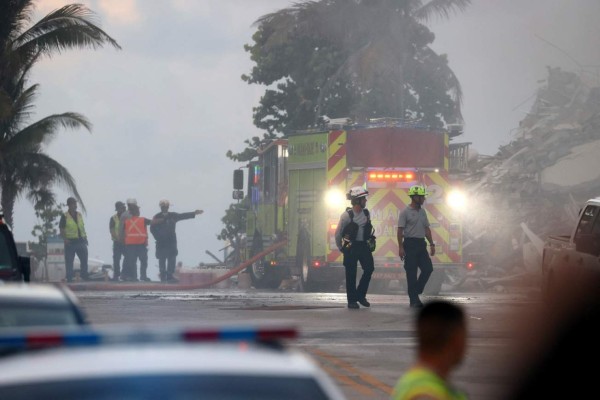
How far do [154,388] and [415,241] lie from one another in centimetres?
1718

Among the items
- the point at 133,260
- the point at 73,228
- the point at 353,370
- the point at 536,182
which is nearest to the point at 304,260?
the point at 73,228

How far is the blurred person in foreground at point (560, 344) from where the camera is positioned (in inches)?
463

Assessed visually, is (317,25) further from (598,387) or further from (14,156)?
(598,387)

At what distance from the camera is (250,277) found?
35312 millimetres

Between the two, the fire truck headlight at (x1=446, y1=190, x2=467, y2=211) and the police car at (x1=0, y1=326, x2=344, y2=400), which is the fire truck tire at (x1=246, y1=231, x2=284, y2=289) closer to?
the fire truck headlight at (x1=446, y1=190, x2=467, y2=211)

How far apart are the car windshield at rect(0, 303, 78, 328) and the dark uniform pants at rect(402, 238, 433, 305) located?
13232 mm

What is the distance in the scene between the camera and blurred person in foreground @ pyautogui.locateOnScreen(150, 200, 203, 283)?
120 ft

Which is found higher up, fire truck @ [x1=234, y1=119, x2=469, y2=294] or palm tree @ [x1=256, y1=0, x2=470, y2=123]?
palm tree @ [x1=256, y1=0, x2=470, y2=123]

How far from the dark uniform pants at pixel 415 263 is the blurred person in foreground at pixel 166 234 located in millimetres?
16207

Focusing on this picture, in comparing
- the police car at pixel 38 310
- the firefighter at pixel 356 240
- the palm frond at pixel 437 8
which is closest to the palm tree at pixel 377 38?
the palm frond at pixel 437 8

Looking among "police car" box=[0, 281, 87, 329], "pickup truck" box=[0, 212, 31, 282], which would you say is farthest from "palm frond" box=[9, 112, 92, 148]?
"police car" box=[0, 281, 87, 329]

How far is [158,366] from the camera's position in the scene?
395 centimetres

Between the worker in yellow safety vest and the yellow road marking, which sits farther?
the worker in yellow safety vest

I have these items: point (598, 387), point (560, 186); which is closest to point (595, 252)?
point (598, 387)
